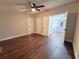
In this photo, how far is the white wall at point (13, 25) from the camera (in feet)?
16.2

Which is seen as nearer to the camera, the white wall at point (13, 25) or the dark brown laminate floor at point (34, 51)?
the dark brown laminate floor at point (34, 51)

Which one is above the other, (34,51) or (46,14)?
(46,14)

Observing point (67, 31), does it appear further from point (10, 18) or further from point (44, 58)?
point (10, 18)

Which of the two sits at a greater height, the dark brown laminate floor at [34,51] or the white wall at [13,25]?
the white wall at [13,25]

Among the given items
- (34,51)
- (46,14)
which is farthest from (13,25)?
(34,51)

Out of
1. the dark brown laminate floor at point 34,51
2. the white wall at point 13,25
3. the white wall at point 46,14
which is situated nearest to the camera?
the dark brown laminate floor at point 34,51

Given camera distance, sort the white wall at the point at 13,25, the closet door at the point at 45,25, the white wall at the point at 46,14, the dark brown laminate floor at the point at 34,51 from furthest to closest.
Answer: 1. the closet door at the point at 45,25
2. the white wall at the point at 13,25
3. the white wall at the point at 46,14
4. the dark brown laminate floor at the point at 34,51

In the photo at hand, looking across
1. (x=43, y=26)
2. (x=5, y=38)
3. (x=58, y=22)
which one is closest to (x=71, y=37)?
(x=43, y=26)

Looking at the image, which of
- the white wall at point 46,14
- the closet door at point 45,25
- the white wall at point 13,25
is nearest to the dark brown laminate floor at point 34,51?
the white wall at point 13,25

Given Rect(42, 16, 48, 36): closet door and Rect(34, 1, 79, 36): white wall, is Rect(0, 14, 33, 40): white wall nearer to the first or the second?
Rect(34, 1, 79, 36): white wall

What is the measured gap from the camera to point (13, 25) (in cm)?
564

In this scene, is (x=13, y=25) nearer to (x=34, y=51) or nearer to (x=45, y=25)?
(x=45, y=25)

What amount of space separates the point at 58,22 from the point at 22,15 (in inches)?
211

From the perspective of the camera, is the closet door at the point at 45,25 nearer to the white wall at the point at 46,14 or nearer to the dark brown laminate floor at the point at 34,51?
the white wall at the point at 46,14
